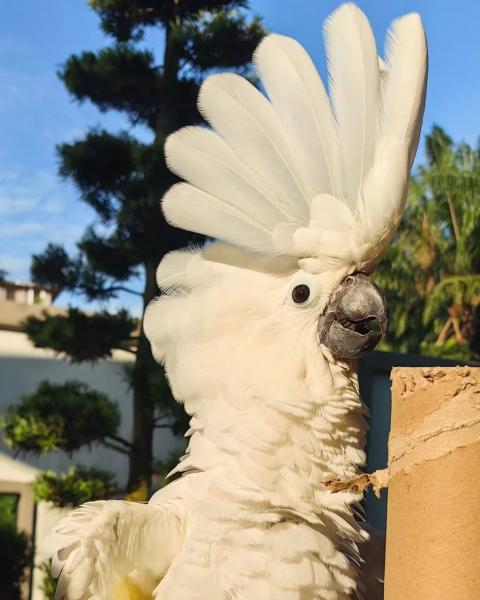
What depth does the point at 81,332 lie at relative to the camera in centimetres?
298

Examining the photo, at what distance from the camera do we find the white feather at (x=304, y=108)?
94 centimetres

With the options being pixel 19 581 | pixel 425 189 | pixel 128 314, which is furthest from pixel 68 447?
pixel 425 189

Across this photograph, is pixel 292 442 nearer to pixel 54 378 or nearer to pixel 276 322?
pixel 276 322

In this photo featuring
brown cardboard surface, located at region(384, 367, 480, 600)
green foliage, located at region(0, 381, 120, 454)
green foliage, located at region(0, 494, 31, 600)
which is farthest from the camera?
green foliage, located at region(0, 494, 31, 600)

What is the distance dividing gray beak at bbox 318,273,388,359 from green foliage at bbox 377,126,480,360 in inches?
212

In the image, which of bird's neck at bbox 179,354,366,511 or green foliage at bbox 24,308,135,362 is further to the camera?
green foliage at bbox 24,308,135,362

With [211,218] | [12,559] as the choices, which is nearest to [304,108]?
[211,218]

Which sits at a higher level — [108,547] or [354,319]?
[354,319]

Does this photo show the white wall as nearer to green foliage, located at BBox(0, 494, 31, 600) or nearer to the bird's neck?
green foliage, located at BBox(0, 494, 31, 600)

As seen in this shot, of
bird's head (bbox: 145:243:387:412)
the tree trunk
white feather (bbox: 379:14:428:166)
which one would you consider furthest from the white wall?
white feather (bbox: 379:14:428:166)

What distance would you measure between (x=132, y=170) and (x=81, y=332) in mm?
832

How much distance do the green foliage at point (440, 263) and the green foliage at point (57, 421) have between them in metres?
3.94

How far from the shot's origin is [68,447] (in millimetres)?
2932

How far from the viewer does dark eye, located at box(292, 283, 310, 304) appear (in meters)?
0.96
